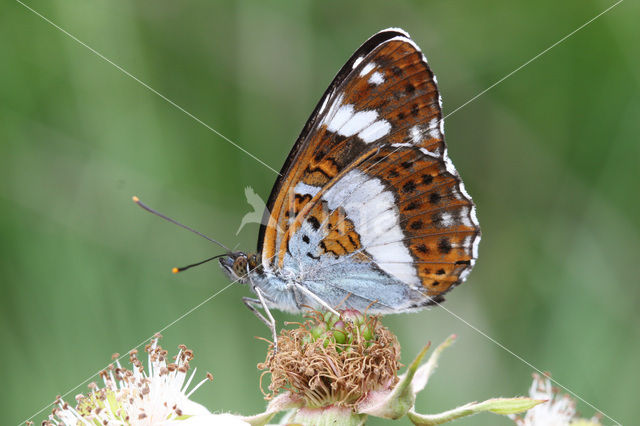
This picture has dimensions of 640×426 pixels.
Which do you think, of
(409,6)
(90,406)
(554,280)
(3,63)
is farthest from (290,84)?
(90,406)

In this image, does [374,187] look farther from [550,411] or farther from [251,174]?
[251,174]

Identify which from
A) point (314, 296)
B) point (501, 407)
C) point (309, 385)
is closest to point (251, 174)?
point (314, 296)

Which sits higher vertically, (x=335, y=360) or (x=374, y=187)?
(x=374, y=187)

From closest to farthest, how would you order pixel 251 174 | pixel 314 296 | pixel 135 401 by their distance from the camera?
pixel 135 401, pixel 314 296, pixel 251 174

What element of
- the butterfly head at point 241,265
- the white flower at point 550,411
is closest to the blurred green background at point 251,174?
the white flower at point 550,411

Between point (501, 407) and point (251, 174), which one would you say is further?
point (251, 174)
